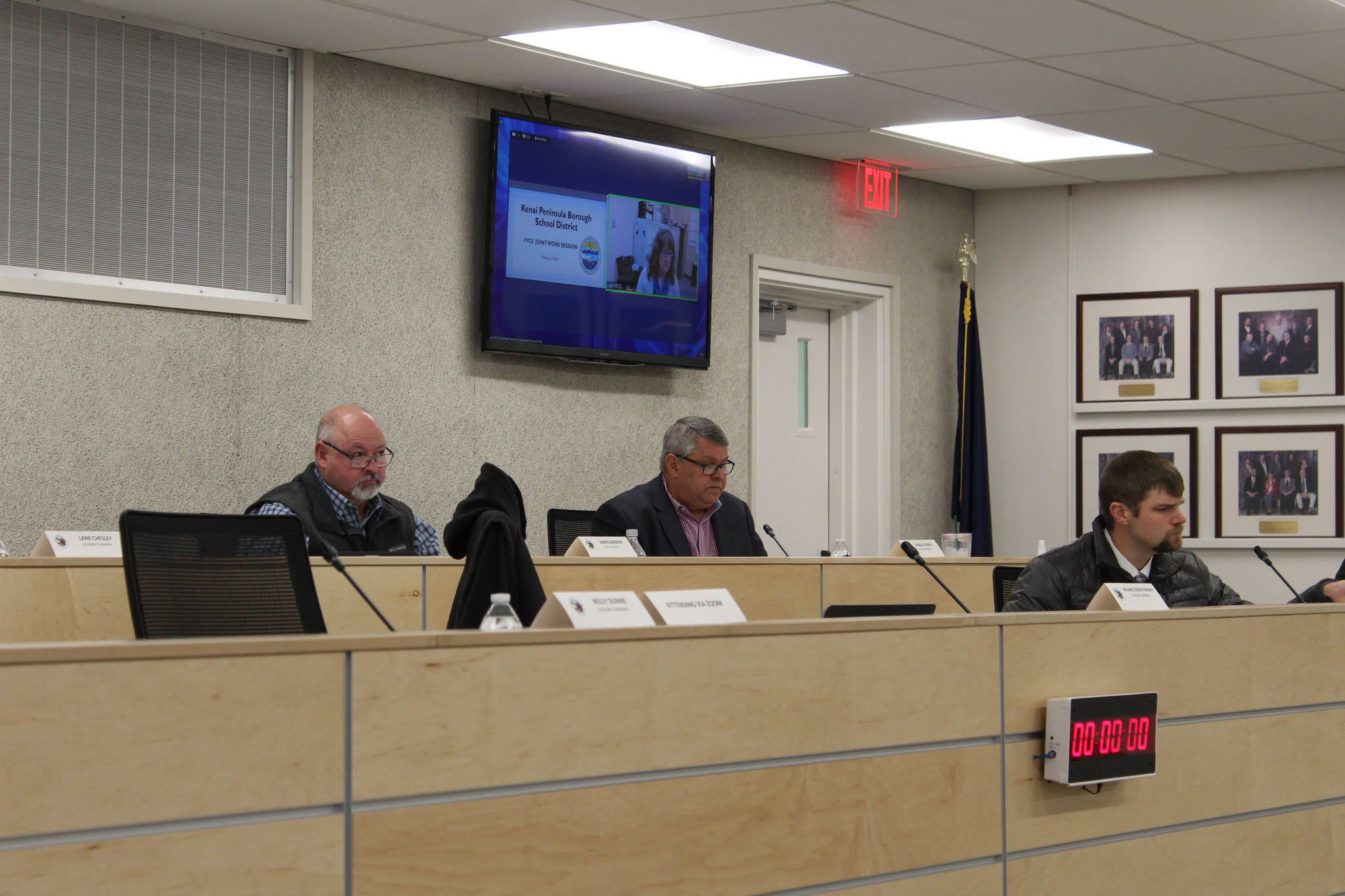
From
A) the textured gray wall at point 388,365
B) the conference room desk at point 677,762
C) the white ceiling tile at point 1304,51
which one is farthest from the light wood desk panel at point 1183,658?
the textured gray wall at point 388,365

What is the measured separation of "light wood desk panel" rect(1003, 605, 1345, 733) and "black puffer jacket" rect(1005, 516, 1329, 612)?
484mm

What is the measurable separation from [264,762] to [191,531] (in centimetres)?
92

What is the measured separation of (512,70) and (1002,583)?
2.69 metres

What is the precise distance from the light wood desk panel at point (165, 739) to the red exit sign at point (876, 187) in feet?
17.6

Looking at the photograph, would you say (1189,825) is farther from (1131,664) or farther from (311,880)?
(311,880)

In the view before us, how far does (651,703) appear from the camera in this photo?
1.99 metres

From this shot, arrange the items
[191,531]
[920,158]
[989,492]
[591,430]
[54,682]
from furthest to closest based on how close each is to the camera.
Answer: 1. [989,492]
2. [920,158]
3. [591,430]
4. [191,531]
5. [54,682]

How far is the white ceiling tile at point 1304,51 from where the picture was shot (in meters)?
4.79

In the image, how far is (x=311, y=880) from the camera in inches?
66.0

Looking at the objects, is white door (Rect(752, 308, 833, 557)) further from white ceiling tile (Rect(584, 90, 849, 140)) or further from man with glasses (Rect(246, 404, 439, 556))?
man with glasses (Rect(246, 404, 439, 556))

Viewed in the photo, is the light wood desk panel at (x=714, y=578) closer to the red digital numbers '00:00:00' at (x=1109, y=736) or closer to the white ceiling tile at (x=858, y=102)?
the red digital numbers '00:00:00' at (x=1109, y=736)

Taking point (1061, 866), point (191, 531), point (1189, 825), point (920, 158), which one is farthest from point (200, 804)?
point (920, 158)

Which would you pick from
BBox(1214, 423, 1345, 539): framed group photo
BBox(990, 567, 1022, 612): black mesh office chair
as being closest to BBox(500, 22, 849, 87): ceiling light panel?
BBox(990, 567, 1022, 612): black mesh office chair

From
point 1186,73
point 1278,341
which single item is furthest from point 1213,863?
point 1278,341
